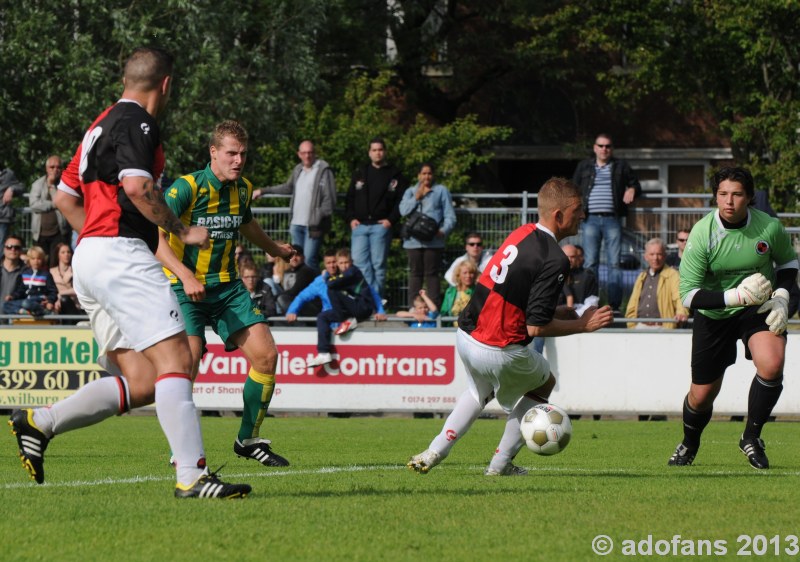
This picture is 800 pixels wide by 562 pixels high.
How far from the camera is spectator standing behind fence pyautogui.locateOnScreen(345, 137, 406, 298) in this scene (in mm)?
19609

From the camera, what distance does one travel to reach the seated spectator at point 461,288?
1841cm

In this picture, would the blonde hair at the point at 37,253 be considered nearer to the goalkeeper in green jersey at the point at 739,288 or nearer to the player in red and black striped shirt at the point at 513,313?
the goalkeeper in green jersey at the point at 739,288

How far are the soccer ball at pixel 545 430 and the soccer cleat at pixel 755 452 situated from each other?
216 cm

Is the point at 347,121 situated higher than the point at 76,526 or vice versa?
the point at 347,121

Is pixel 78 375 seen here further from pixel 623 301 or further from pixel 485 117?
pixel 485 117

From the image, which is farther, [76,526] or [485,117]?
[485,117]

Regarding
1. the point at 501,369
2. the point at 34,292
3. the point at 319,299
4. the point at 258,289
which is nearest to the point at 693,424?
the point at 501,369

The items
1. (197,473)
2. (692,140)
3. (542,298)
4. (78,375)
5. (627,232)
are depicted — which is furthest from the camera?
(692,140)

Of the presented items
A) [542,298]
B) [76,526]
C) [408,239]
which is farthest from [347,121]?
[76,526]

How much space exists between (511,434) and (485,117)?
2989 centimetres

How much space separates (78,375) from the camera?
18.7 metres

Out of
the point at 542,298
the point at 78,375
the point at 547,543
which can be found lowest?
the point at 78,375

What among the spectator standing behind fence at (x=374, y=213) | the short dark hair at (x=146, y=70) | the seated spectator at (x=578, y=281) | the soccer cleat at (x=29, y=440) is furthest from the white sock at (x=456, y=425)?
the spectator standing behind fence at (x=374, y=213)

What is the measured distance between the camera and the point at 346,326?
1834 cm
